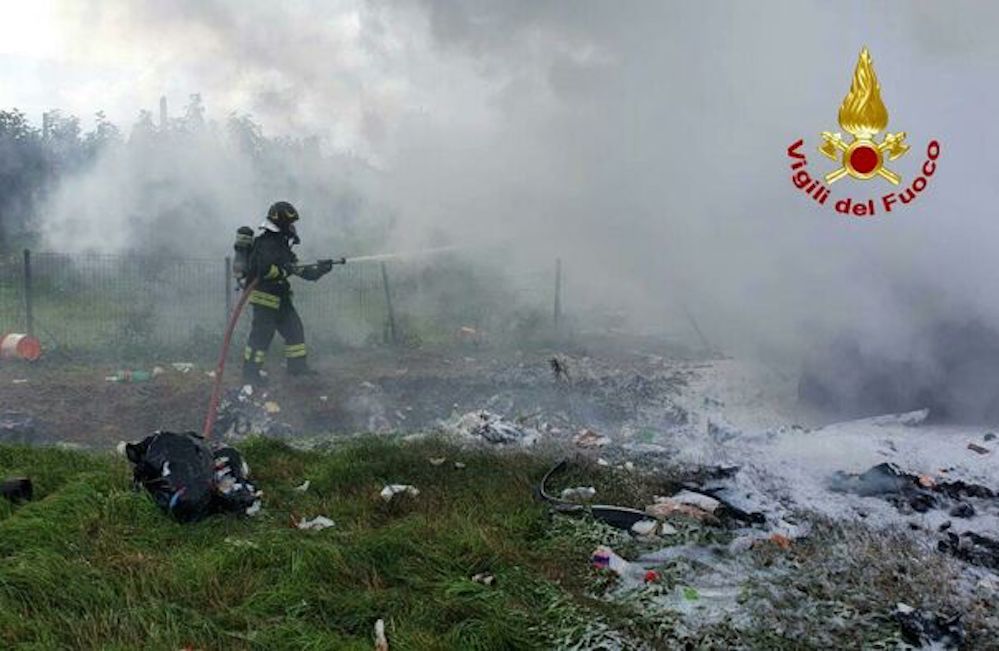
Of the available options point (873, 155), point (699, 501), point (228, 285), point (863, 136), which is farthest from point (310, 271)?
point (873, 155)

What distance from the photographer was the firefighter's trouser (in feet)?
25.2

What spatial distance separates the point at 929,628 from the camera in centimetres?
288

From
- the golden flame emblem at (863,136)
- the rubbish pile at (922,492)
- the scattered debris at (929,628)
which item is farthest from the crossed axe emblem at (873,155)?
the scattered debris at (929,628)

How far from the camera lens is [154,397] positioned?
7.31m

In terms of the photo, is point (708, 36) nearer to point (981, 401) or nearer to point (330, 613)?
point (981, 401)

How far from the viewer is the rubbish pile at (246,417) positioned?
6.77 meters

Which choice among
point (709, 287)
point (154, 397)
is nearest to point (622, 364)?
point (709, 287)

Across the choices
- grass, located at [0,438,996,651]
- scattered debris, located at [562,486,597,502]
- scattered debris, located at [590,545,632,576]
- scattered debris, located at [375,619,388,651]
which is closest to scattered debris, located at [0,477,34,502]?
grass, located at [0,438,996,651]

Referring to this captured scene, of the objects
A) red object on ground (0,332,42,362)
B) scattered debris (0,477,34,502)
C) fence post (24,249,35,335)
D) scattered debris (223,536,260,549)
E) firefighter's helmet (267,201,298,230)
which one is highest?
firefighter's helmet (267,201,298,230)

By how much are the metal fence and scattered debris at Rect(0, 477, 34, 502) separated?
15.7ft

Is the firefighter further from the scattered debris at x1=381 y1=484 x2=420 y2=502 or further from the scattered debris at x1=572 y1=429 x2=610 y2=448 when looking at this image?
the scattered debris at x1=381 y1=484 x2=420 y2=502

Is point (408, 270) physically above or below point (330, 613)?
above

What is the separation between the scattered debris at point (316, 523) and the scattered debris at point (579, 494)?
1.22 m

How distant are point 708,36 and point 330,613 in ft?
22.9
